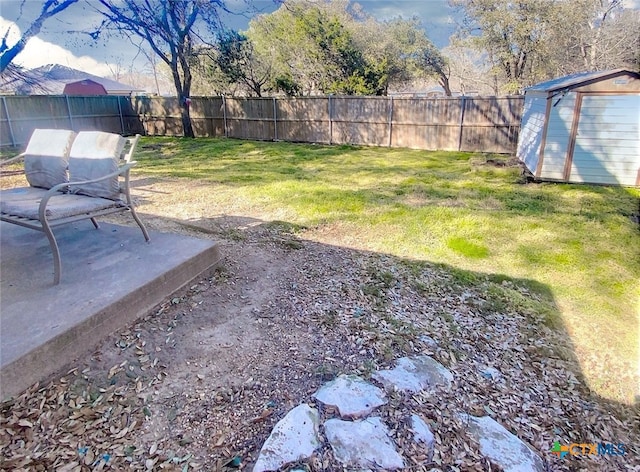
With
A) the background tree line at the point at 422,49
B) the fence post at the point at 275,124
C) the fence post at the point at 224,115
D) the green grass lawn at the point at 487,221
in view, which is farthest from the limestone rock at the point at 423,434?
the background tree line at the point at 422,49

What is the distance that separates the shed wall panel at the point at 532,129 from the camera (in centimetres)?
705

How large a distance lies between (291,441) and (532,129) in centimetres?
809

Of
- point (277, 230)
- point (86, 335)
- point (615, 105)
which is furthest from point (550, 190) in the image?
point (86, 335)

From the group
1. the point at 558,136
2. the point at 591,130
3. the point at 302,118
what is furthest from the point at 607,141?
the point at 302,118

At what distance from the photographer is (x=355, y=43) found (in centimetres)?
1700

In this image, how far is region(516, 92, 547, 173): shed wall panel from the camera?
705 cm

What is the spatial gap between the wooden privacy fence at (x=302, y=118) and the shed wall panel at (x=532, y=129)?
3.90 ft

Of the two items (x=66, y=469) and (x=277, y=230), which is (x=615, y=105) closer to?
(x=277, y=230)

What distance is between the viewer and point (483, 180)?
7.02 meters

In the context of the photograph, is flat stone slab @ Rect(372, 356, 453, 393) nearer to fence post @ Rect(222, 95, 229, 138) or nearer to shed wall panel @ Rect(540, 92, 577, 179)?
shed wall panel @ Rect(540, 92, 577, 179)

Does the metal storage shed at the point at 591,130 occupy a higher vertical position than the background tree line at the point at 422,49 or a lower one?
lower

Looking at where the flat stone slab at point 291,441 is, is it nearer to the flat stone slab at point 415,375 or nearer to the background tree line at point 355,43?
the flat stone slab at point 415,375

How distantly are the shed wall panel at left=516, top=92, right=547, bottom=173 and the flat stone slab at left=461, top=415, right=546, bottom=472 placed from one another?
6530mm

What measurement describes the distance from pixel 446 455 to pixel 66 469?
1400 millimetres
